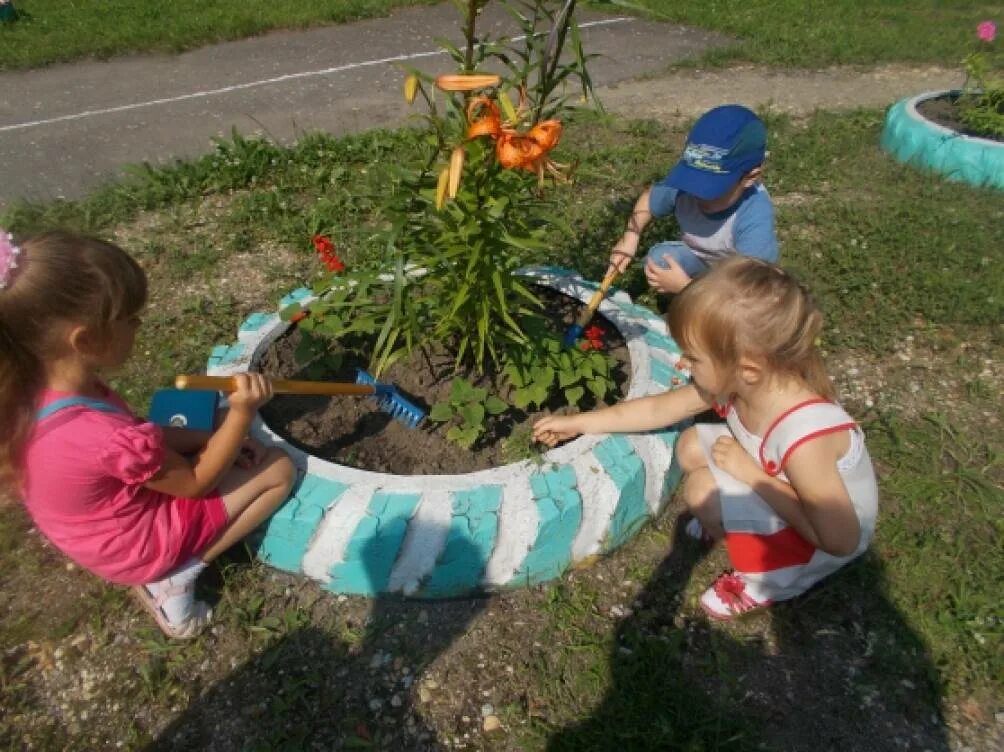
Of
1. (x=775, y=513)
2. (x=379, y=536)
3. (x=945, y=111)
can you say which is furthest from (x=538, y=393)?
(x=945, y=111)

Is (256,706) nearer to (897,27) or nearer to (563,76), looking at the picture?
(563,76)

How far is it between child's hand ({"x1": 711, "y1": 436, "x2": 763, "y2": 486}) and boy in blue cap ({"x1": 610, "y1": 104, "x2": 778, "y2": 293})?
0.73 metres

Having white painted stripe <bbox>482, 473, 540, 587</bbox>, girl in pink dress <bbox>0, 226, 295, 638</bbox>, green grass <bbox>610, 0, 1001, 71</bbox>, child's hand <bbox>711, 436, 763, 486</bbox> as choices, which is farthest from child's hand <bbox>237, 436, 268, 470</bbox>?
green grass <bbox>610, 0, 1001, 71</bbox>

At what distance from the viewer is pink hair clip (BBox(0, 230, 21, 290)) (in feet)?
4.72

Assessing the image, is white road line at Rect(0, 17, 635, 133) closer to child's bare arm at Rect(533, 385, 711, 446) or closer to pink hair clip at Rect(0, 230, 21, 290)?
child's bare arm at Rect(533, 385, 711, 446)

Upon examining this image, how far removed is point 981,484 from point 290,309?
8.06ft

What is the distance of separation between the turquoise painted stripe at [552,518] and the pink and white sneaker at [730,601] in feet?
1.45

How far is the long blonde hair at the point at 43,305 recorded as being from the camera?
146 centimetres

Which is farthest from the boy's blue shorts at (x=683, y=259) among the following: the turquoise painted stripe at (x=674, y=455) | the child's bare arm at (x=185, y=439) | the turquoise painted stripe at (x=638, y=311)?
the child's bare arm at (x=185, y=439)

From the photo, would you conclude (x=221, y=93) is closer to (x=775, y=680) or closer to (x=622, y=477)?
(x=622, y=477)

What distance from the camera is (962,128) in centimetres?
482

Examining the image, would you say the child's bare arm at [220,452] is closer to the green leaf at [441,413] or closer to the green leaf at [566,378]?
the green leaf at [441,413]

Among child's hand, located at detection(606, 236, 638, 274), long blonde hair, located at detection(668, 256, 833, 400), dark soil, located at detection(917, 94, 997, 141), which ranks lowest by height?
dark soil, located at detection(917, 94, 997, 141)

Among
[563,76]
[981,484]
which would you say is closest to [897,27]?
[981,484]
